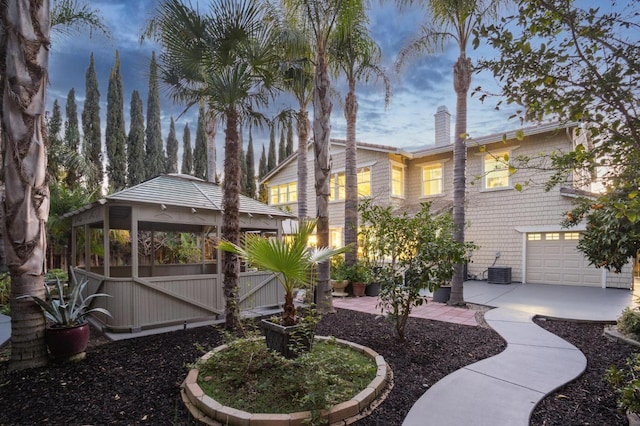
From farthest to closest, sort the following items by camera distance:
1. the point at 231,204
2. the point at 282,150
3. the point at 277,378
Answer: the point at 282,150
the point at 231,204
the point at 277,378

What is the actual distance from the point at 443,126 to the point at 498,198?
4.37 meters

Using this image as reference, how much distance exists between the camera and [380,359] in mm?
4133

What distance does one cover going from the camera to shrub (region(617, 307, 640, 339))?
538 centimetres

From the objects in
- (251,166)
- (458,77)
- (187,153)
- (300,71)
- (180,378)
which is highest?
(187,153)

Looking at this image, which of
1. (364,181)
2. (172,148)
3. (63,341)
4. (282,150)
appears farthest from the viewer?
(282,150)

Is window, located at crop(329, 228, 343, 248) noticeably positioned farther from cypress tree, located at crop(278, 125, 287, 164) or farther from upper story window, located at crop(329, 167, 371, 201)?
cypress tree, located at crop(278, 125, 287, 164)

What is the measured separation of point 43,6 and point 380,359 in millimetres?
6504

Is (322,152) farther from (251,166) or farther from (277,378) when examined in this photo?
(251,166)

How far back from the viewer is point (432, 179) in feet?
48.3

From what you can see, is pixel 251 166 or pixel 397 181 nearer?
pixel 397 181

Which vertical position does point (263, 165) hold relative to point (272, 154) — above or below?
below

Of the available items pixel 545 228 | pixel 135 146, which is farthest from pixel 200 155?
pixel 545 228

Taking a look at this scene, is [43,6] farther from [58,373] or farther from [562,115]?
[562,115]

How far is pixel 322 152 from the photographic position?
7.45 metres
